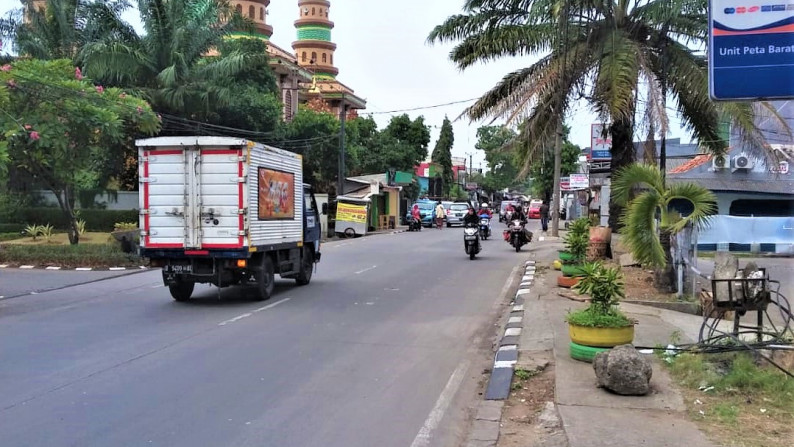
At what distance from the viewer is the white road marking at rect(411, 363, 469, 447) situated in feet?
17.3

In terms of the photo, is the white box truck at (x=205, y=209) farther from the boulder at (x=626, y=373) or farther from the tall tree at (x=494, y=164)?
the tall tree at (x=494, y=164)

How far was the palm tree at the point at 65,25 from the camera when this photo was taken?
26656 millimetres

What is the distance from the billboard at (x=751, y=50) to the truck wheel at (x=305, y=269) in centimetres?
1047

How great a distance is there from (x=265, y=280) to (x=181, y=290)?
1.55 metres

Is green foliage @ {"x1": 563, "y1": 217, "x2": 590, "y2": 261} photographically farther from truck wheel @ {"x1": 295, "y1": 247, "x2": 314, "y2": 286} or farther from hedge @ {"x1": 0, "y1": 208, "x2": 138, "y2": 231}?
hedge @ {"x1": 0, "y1": 208, "x2": 138, "y2": 231}

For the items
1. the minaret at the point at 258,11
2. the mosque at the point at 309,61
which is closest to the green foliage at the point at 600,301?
the mosque at the point at 309,61

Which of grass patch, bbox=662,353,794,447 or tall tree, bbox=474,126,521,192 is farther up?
tall tree, bbox=474,126,521,192

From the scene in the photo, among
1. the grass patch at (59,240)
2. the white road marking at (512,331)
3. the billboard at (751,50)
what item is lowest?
the white road marking at (512,331)

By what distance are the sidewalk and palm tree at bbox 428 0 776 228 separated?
200 inches

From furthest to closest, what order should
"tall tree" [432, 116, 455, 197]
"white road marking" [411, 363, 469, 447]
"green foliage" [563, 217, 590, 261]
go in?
"tall tree" [432, 116, 455, 197] → "green foliage" [563, 217, 590, 261] → "white road marking" [411, 363, 469, 447]

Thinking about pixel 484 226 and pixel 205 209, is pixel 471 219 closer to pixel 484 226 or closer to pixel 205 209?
pixel 484 226

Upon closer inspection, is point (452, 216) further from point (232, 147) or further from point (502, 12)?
point (232, 147)

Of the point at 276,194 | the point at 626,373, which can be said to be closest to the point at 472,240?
the point at 276,194

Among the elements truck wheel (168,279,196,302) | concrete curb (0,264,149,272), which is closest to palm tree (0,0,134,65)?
concrete curb (0,264,149,272)
